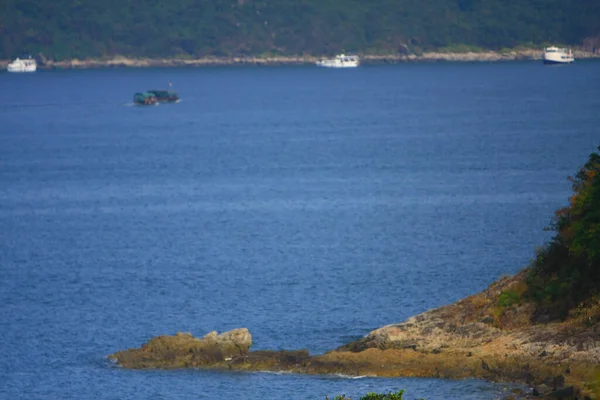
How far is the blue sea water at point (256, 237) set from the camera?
4841 cm

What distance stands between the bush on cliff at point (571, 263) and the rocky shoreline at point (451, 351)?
63cm

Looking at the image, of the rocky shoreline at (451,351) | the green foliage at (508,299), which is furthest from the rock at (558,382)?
the green foliage at (508,299)

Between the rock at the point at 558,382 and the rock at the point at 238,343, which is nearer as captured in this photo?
the rock at the point at 558,382

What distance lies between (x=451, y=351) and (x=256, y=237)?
32.3 meters

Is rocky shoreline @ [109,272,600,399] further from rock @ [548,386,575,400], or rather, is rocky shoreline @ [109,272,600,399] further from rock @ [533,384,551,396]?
rock @ [548,386,575,400]

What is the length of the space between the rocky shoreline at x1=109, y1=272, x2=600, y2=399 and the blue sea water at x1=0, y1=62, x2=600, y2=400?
898 millimetres

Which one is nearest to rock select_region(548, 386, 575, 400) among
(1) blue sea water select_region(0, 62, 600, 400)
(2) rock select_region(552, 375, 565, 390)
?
(2) rock select_region(552, 375, 565, 390)

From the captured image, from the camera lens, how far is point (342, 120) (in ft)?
538

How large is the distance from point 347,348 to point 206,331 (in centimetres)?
796

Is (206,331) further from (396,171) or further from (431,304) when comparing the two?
(396,171)

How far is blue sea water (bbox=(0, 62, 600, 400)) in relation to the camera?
48.4 meters

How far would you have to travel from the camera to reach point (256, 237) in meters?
74.5

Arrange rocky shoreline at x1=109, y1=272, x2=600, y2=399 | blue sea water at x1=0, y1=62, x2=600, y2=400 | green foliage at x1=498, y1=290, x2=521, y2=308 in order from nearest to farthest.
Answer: rocky shoreline at x1=109, y1=272, x2=600, y2=399 → green foliage at x1=498, y1=290, x2=521, y2=308 → blue sea water at x1=0, y1=62, x2=600, y2=400

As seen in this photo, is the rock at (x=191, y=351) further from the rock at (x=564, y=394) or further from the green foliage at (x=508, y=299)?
the rock at (x=564, y=394)
